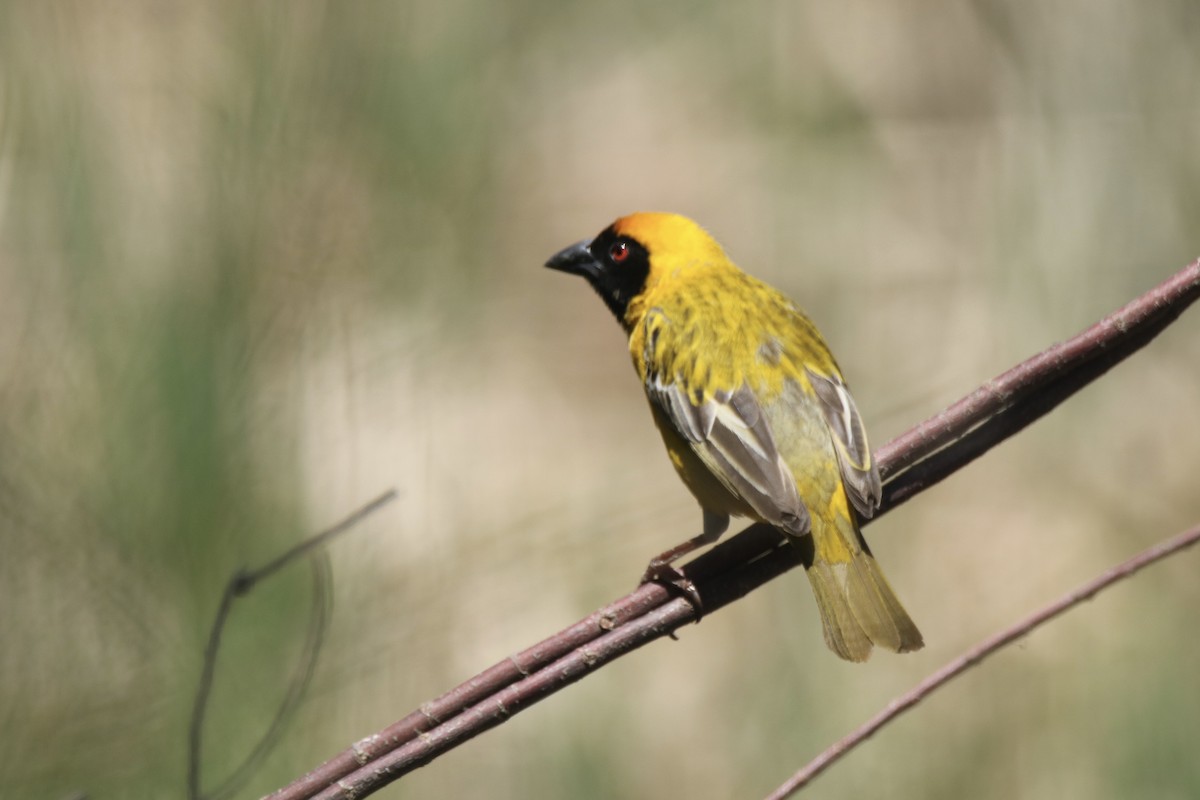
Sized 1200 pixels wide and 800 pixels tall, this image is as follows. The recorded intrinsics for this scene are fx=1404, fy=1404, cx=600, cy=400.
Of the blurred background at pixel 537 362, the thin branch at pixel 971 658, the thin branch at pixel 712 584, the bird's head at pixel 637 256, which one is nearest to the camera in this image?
the thin branch at pixel 712 584

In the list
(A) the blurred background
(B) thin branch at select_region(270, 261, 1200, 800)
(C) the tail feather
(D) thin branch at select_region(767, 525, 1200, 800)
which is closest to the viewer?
(B) thin branch at select_region(270, 261, 1200, 800)

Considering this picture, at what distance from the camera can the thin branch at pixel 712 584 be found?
5.41 ft

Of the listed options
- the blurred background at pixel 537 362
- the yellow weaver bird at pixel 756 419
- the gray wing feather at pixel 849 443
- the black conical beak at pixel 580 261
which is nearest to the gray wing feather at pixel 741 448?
the yellow weaver bird at pixel 756 419

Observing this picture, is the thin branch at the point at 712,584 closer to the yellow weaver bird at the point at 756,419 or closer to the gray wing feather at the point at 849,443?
the yellow weaver bird at the point at 756,419

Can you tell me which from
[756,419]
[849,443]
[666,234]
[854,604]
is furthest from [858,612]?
[666,234]

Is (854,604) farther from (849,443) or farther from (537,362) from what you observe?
(537,362)

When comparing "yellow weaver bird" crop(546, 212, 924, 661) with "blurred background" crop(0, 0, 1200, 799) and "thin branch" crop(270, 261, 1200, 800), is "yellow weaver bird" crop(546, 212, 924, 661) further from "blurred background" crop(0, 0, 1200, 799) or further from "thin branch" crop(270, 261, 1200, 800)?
"blurred background" crop(0, 0, 1200, 799)

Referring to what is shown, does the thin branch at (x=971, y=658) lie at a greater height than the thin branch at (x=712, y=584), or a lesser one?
lesser

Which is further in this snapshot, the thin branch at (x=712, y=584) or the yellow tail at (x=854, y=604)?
the yellow tail at (x=854, y=604)

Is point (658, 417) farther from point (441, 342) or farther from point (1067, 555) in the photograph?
point (1067, 555)

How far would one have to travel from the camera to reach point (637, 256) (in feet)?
13.6

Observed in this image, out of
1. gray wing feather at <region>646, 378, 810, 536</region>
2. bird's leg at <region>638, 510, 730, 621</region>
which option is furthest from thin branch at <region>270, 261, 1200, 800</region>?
gray wing feather at <region>646, 378, 810, 536</region>

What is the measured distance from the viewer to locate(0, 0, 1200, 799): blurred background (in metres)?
3.51

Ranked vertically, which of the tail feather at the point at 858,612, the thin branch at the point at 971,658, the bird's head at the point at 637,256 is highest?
the bird's head at the point at 637,256
